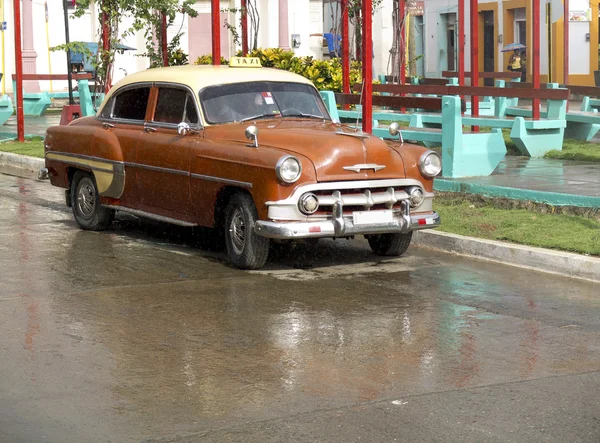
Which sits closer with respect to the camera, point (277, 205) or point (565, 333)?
point (565, 333)

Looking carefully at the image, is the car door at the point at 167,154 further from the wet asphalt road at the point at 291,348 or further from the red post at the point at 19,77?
the red post at the point at 19,77

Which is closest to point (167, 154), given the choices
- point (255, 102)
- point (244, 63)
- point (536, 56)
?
point (255, 102)

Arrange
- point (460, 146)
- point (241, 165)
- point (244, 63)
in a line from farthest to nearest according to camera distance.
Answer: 1. point (460, 146)
2. point (244, 63)
3. point (241, 165)

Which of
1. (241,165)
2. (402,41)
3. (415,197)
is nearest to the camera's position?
(241,165)

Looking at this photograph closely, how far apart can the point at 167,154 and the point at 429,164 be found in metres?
2.34

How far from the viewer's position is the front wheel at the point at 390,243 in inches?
394

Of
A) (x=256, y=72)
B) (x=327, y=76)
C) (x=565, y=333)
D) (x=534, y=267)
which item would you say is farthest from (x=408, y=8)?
(x=565, y=333)

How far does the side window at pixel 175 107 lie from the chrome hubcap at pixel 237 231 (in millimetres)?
1223

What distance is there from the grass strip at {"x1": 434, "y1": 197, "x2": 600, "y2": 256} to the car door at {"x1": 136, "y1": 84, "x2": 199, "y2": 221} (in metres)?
2.48

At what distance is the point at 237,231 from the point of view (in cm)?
950

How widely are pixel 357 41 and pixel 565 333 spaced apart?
1931 centimetres

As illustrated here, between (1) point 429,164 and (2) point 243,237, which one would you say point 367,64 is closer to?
(1) point 429,164

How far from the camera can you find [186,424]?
5.39 metres

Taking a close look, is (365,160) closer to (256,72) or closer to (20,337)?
(256,72)
